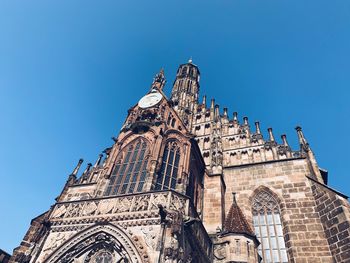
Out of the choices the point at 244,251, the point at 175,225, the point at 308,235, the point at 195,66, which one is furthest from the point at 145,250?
the point at 195,66

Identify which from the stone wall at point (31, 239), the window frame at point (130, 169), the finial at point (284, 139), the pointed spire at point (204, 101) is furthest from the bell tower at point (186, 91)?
the stone wall at point (31, 239)

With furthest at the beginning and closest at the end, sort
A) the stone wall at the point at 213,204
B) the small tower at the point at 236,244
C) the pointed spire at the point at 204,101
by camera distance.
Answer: the pointed spire at the point at 204,101, the stone wall at the point at 213,204, the small tower at the point at 236,244

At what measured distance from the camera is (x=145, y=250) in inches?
381

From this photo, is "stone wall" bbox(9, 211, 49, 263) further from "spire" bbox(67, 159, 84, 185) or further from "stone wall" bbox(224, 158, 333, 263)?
"stone wall" bbox(224, 158, 333, 263)

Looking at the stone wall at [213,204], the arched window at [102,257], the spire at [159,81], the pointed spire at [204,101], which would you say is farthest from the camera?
the pointed spire at [204,101]

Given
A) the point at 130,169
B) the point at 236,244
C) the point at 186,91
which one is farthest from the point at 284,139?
the point at 186,91

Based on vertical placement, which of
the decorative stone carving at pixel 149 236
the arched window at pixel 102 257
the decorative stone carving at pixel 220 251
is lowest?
the arched window at pixel 102 257

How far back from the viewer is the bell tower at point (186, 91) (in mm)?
25434

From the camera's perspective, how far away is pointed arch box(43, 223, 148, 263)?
1030cm

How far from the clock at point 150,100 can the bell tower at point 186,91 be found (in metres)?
5.56

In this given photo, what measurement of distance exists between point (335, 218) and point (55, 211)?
1367 cm

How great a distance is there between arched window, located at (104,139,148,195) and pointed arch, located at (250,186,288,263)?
7787 millimetres

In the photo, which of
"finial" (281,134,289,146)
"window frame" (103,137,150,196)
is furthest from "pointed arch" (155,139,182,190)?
"finial" (281,134,289,146)

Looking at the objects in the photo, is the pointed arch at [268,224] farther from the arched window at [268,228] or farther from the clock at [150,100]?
the clock at [150,100]
